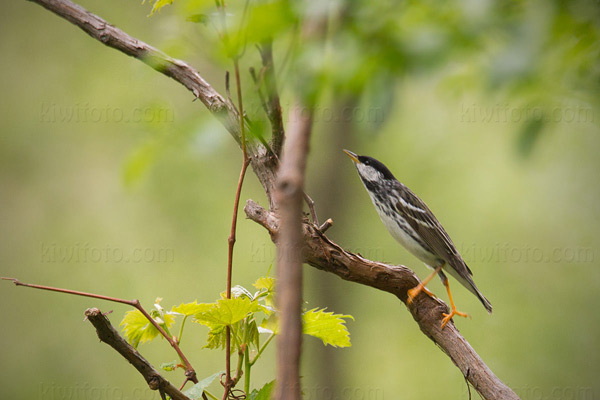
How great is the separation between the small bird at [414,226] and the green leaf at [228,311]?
2.15 meters

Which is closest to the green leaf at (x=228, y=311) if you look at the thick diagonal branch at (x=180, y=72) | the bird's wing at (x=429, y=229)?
the thick diagonal branch at (x=180, y=72)

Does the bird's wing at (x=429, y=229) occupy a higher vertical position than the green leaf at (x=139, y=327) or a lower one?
higher

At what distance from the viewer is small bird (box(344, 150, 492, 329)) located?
12.1 feet

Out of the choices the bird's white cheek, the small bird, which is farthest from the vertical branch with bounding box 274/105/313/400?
the bird's white cheek

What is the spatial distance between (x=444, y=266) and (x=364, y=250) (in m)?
3.48

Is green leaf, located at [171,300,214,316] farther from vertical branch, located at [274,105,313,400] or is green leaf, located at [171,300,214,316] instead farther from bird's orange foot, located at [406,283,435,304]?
bird's orange foot, located at [406,283,435,304]

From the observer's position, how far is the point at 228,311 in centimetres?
163

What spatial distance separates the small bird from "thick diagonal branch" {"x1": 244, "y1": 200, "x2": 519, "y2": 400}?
1.11 meters

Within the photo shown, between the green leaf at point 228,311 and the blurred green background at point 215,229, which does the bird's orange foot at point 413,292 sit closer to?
the green leaf at point 228,311

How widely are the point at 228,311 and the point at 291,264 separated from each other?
3.31 ft

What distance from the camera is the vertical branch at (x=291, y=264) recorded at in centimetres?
66

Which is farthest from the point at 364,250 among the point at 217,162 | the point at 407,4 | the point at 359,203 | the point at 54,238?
the point at 407,4

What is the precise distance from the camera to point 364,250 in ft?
23.7

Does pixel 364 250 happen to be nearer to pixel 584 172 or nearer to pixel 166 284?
pixel 166 284
